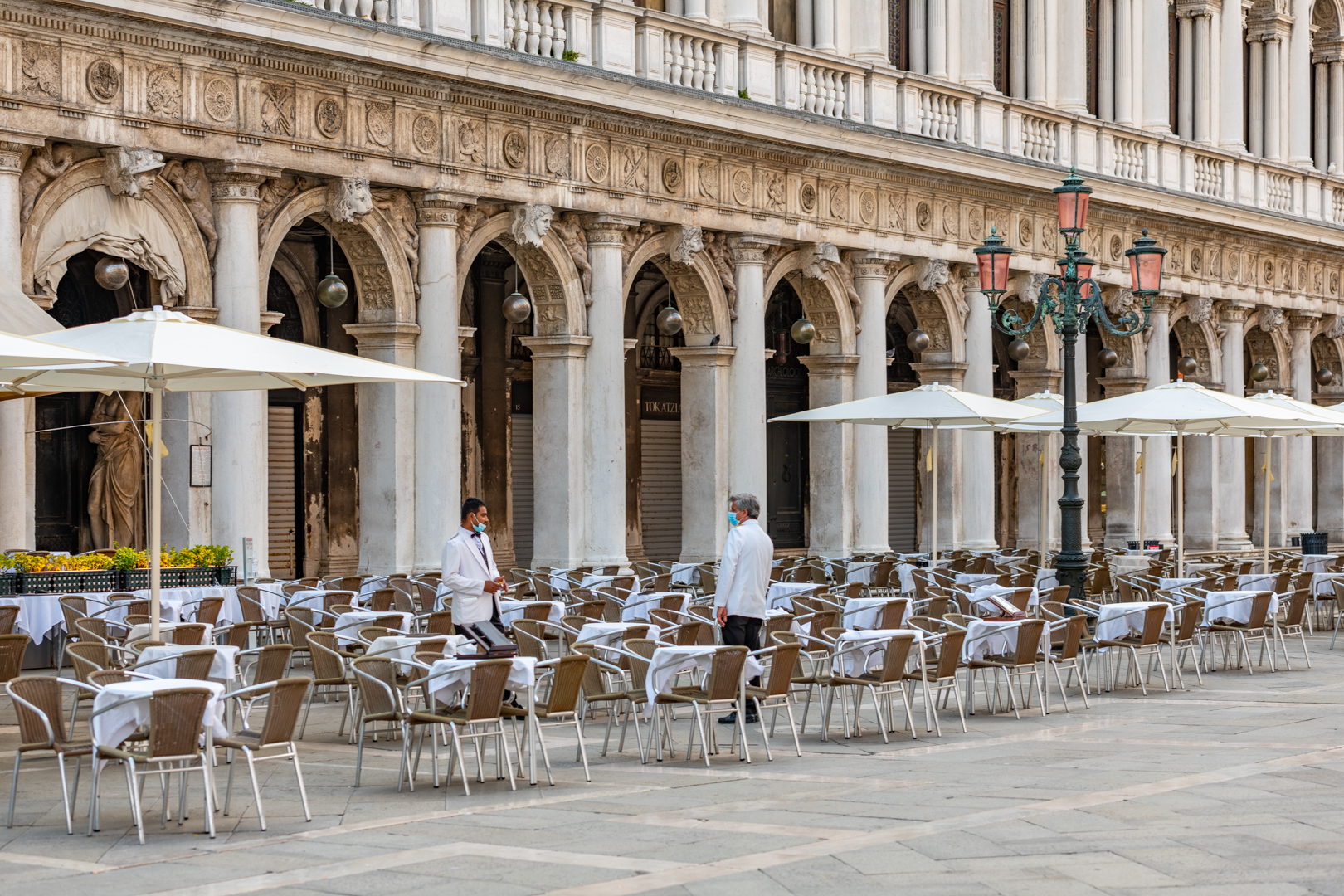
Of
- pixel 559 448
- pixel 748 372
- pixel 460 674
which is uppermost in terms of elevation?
pixel 748 372

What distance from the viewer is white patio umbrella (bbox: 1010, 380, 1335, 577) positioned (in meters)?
18.9

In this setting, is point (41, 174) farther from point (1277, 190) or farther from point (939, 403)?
point (1277, 190)

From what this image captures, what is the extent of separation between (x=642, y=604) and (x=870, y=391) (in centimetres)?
1033

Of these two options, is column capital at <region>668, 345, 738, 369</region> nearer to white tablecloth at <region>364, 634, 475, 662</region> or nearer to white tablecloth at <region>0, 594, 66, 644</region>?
white tablecloth at <region>0, 594, 66, 644</region>

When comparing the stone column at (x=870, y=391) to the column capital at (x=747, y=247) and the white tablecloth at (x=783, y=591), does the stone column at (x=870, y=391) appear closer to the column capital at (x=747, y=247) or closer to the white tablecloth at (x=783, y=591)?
Result: the column capital at (x=747, y=247)

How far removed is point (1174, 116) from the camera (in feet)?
113

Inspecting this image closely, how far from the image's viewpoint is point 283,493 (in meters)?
23.5

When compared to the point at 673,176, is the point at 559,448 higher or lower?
lower

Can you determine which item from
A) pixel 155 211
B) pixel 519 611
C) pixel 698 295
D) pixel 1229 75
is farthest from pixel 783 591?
pixel 1229 75

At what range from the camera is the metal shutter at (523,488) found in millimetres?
26328

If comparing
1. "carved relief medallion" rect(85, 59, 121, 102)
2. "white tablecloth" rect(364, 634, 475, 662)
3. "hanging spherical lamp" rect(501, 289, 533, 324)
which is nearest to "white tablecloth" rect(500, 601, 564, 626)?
"white tablecloth" rect(364, 634, 475, 662)

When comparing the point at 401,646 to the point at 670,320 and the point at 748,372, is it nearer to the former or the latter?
the point at 670,320

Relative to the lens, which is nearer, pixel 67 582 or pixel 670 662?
pixel 670 662

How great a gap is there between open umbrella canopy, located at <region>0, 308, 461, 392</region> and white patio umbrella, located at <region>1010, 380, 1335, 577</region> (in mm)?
8912
